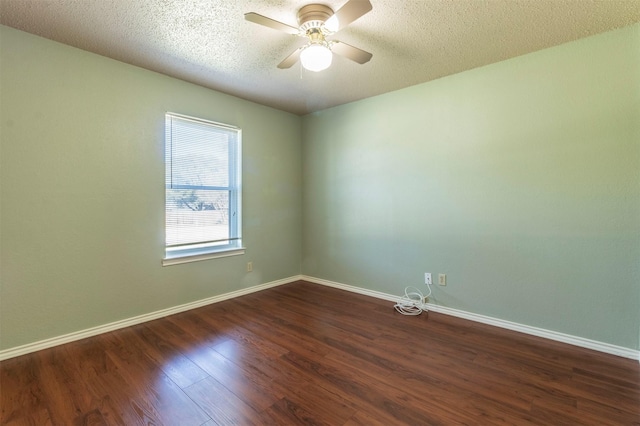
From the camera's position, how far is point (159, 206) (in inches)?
117

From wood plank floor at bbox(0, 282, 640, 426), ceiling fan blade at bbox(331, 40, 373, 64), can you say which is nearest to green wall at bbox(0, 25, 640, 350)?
wood plank floor at bbox(0, 282, 640, 426)

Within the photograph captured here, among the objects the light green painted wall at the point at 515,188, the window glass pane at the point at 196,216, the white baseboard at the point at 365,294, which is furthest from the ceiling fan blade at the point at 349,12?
the white baseboard at the point at 365,294

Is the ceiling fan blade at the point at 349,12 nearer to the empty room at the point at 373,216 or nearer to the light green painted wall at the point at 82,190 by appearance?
the empty room at the point at 373,216

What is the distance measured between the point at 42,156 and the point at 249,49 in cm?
185

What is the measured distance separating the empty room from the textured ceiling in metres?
0.02

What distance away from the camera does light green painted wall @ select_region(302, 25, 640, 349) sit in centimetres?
224

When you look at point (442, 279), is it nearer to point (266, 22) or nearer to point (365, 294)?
point (365, 294)

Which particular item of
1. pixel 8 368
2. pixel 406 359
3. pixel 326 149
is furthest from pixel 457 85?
pixel 8 368

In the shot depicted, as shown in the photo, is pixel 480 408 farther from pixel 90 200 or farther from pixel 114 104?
pixel 114 104

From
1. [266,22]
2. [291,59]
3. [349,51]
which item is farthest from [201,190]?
[349,51]

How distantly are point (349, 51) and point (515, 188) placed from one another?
190 cm

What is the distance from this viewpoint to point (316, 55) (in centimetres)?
192

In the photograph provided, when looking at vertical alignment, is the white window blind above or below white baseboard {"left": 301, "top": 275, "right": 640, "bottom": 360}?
above

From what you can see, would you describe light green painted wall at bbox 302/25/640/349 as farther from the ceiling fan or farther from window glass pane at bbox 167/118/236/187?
window glass pane at bbox 167/118/236/187
